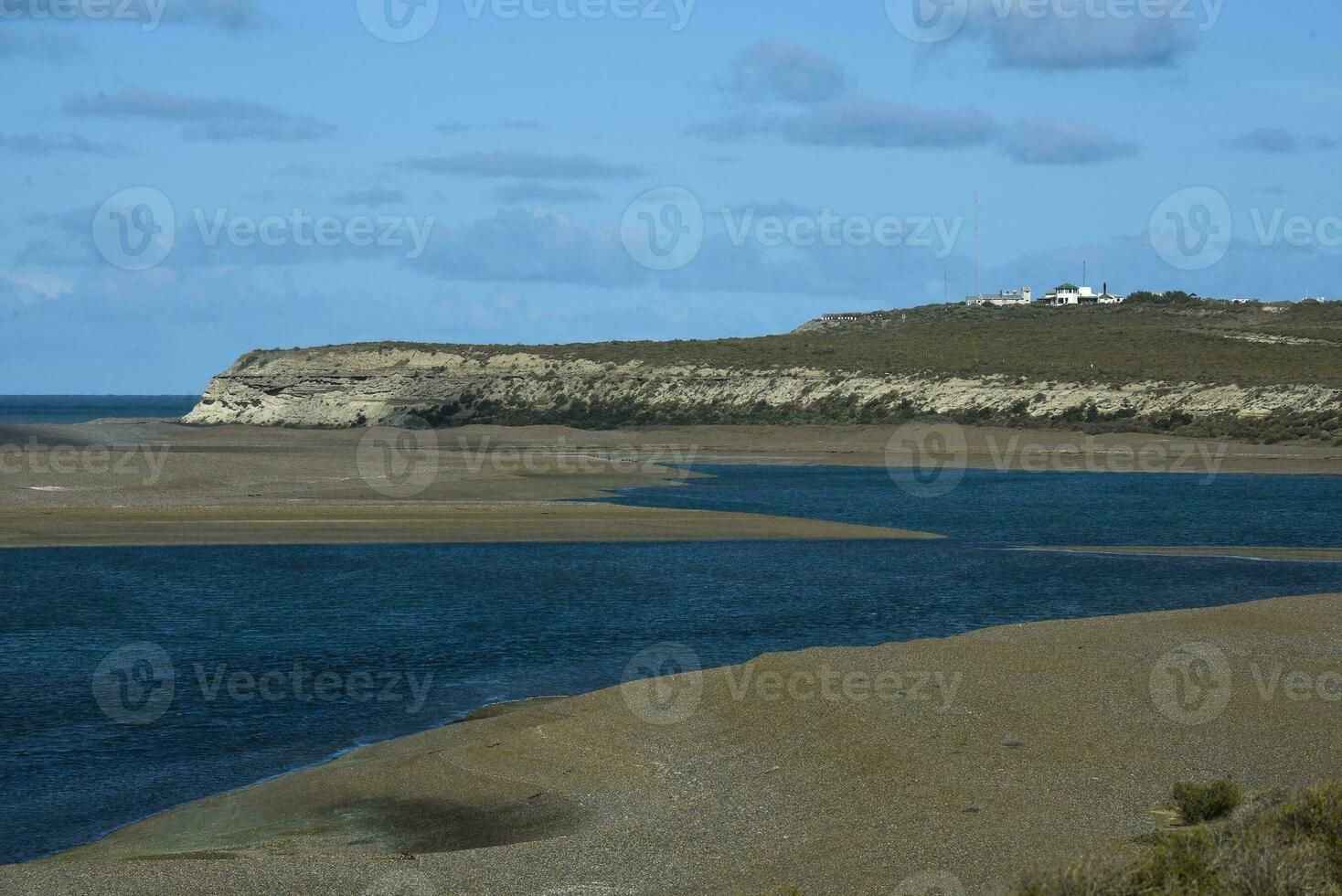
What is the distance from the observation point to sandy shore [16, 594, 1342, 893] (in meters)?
10.3

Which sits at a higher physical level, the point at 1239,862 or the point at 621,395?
the point at 621,395

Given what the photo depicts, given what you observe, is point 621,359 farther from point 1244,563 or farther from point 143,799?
point 143,799

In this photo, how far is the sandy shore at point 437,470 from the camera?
1410 inches

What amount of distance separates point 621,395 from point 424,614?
253 ft

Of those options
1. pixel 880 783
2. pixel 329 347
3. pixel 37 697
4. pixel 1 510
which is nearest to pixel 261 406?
pixel 329 347

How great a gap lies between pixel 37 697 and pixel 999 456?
55531 mm

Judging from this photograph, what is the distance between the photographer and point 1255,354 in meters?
91.7

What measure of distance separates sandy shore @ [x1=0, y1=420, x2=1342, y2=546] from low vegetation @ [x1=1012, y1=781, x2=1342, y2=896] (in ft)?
87.3

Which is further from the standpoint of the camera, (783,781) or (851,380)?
(851,380)

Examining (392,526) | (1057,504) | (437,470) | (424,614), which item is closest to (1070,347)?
(1057,504)

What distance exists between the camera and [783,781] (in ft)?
41.2

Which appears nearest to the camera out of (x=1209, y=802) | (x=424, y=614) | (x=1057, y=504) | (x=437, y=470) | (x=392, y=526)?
(x=1209, y=802)

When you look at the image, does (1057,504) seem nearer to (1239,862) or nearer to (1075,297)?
(1239,862)

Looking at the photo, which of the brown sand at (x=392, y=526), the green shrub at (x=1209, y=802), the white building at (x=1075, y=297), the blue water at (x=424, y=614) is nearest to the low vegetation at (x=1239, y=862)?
the green shrub at (x=1209, y=802)
